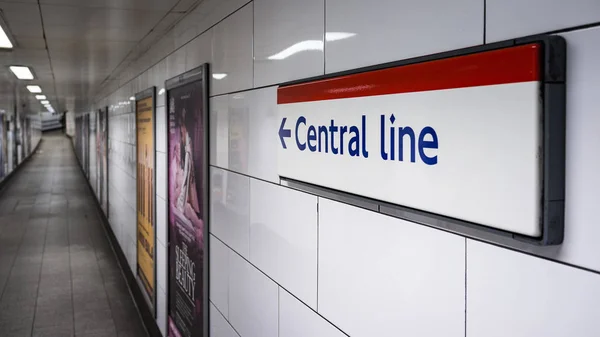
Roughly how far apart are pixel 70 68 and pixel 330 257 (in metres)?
6.36

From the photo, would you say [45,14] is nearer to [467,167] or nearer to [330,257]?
[330,257]

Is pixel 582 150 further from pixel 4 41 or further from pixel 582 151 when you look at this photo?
pixel 4 41

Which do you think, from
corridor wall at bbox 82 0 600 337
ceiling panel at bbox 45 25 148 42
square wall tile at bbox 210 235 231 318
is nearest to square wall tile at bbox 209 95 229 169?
corridor wall at bbox 82 0 600 337

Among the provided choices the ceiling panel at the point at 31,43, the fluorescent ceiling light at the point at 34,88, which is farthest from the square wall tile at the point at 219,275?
the fluorescent ceiling light at the point at 34,88

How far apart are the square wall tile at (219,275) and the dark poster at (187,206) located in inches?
4.1

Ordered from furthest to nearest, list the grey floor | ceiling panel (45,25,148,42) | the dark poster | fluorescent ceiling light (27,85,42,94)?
1. fluorescent ceiling light (27,85,42,94)
2. the grey floor
3. ceiling panel (45,25,148,42)
4. the dark poster

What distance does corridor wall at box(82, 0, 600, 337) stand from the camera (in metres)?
0.84

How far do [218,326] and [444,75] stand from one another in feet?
7.17

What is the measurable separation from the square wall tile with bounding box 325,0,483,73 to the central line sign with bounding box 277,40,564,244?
2.5 inches

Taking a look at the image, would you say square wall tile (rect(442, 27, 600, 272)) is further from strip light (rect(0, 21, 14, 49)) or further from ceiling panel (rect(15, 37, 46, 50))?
ceiling panel (rect(15, 37, 46, 50))

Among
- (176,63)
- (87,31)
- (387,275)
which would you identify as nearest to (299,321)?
(387,275)

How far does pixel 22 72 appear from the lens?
720 cm

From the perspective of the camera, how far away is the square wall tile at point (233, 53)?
2311 millimetres

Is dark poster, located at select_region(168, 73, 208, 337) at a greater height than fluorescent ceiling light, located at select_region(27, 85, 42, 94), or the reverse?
fluorescent ceiling light, located at select_region(27, 85, 42, 94)
